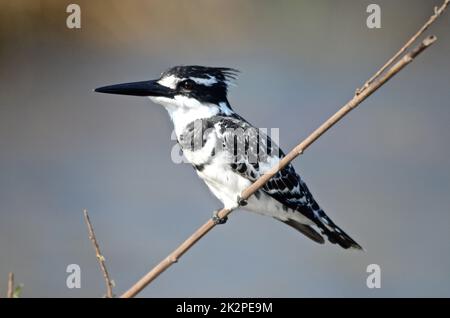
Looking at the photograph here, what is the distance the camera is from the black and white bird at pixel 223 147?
254 cm

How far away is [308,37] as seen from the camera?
4.86 m

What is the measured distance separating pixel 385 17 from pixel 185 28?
1.27m

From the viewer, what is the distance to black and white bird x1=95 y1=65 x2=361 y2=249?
8.34 ft

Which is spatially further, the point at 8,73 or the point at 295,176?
the point at 8,73

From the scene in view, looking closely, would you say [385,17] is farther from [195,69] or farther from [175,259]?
[175,259]

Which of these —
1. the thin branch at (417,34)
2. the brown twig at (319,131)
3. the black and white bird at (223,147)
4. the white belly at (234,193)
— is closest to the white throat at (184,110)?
the black and white bird at (223,147)

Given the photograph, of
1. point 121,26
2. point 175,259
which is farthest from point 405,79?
point 175,259

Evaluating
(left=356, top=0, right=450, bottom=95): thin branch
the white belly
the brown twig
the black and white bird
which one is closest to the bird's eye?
the black and white bird

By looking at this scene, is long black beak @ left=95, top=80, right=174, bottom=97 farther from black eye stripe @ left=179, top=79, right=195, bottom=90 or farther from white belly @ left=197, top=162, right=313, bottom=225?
white belly @ left=197, top=162, right=313, bottom=225

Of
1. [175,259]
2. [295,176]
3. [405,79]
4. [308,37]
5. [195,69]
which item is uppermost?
[308,37]

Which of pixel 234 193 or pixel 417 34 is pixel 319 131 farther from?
pixel 234 193

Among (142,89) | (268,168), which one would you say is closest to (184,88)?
(142,89)

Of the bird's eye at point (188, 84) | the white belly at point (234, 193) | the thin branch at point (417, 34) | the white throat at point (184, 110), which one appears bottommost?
the thin branch at point (417, 34)

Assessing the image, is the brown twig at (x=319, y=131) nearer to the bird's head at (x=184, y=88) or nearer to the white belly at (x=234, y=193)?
the white belly at (x=234, y=193)
